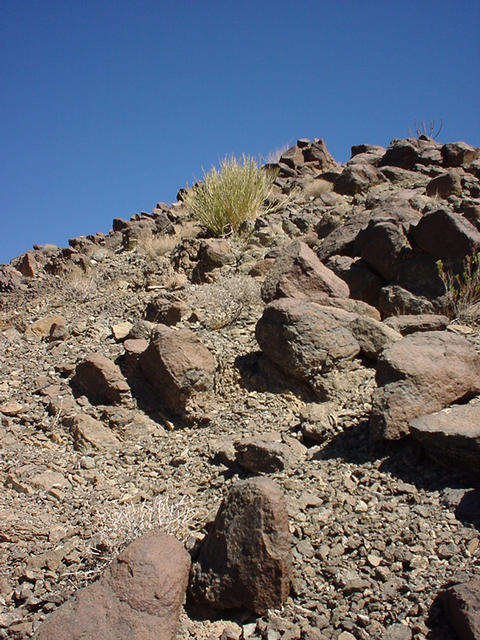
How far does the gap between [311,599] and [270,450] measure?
44.1 inches

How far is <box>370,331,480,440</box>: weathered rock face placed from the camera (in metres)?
3.52

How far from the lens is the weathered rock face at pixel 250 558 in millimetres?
2754

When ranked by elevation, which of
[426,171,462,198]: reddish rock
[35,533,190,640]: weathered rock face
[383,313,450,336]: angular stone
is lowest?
[35,533,190,640]: weathered rock face

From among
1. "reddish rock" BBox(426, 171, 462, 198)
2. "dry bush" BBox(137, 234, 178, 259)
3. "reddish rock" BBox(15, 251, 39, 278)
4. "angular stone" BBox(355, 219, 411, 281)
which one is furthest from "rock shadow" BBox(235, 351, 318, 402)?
"reddish rock" BBox(15, 251, 39, 278)

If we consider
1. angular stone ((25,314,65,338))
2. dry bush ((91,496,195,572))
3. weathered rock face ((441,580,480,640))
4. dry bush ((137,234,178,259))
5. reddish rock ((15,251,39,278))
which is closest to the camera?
weathered rock face ((441,580,480,640))

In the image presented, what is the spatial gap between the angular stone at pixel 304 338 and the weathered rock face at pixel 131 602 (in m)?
2.12

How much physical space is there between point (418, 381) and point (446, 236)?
2.63 m

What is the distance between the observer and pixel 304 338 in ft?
15.1

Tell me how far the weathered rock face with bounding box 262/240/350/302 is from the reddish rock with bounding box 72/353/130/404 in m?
1.60

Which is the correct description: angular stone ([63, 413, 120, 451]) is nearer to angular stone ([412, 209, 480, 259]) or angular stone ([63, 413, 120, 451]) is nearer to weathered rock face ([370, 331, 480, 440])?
weathered rock face ([370, 331, 480, 440])

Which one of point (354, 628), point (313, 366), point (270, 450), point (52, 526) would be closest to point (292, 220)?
point (313, 366)

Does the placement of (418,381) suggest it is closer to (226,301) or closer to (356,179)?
(226,301)

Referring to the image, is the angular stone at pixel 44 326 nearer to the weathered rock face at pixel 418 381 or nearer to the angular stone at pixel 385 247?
the angular stone at pixel 385 247

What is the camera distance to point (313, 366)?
181 inches
